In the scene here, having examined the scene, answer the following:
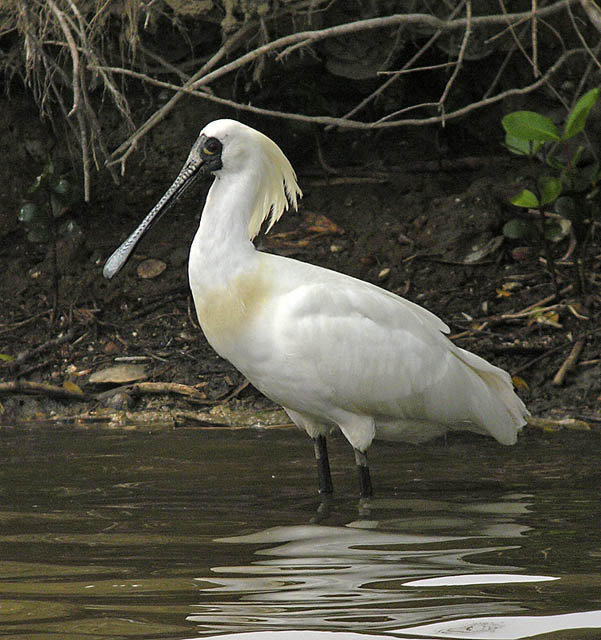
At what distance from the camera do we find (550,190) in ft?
25.0

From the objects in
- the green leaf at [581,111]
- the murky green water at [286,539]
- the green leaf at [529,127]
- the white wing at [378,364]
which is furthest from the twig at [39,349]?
the green leaf at [581,111]

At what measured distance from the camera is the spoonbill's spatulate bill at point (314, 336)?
5.21 meters

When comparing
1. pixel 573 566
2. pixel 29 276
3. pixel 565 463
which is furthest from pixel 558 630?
pixel 29 276

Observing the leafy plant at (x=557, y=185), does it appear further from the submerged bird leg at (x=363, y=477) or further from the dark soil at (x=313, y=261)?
the submerged bird leg at (x=363, y=477)

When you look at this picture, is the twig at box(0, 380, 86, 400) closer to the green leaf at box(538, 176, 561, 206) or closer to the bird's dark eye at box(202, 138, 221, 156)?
the bird's dark eye at box(202, 138, 221, 156)

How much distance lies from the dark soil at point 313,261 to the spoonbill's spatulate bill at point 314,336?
158cm

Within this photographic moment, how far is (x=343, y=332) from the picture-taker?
540 centimetres

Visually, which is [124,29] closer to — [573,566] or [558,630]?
[573,566]

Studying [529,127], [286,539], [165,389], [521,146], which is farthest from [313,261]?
[286,539]

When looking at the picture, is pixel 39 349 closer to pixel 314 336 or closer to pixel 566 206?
pixel 314 336

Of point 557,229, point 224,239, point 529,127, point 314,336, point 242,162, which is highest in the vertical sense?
point 529,127

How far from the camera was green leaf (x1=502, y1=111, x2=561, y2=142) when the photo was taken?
7.15m

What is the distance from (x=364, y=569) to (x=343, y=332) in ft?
5.74

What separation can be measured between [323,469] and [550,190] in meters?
2.98
